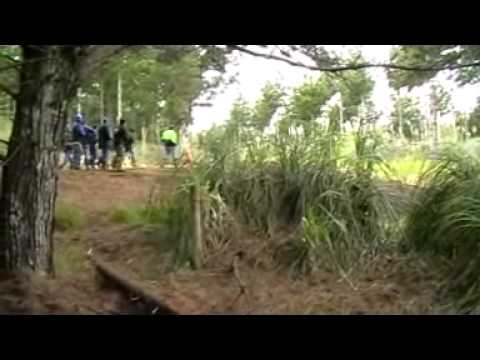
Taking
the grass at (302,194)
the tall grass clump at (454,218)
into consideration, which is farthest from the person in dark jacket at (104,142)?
the tall grass clump at (454,218)

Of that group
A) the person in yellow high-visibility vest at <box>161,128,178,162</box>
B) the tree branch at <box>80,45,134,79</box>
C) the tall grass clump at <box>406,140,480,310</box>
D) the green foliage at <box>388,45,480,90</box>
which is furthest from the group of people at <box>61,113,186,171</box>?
the tall grass clump at <box>406,140,480,310</box>

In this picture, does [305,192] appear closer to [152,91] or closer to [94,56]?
[94,56]

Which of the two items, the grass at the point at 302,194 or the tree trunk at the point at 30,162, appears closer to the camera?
the tree trunk at the point at 30,162

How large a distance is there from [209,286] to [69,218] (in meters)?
3.31

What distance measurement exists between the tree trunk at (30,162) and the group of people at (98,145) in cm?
879

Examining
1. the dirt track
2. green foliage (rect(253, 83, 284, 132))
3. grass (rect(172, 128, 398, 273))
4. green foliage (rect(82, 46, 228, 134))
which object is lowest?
the dirt track

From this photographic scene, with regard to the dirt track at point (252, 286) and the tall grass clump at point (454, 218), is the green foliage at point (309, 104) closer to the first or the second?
the dirt track at point (252, 286)

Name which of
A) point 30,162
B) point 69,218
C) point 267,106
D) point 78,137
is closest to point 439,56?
point 30,162

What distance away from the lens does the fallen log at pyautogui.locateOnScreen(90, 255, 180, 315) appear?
5.58m

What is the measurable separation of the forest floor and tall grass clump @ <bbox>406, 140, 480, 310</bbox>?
24 cm

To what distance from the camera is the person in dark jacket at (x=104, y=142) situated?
14.5 metres

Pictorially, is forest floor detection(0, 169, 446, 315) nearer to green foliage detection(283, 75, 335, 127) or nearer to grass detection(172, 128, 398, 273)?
grass detection(172, 128, 398, 273)

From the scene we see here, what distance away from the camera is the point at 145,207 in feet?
30.0
